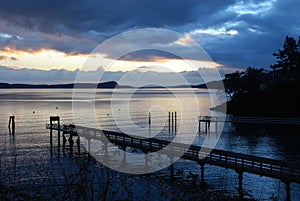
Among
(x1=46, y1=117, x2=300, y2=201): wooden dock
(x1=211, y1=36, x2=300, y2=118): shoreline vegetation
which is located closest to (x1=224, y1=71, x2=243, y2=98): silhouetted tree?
(x1=211, y1=36, x2=300, y2=118): shoreline vegetation

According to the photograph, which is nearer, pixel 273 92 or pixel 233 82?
pixel 273 92

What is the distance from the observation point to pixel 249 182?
85.0ft

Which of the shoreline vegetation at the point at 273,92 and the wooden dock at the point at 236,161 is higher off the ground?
the shoreline vegetation at the point at 273,92

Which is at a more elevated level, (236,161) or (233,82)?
(233,82)

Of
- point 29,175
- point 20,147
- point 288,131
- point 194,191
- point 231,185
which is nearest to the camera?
point 194,191

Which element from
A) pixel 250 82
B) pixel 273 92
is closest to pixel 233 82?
pixel 250 82

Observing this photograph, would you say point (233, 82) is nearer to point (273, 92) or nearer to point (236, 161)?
point (273, 92)

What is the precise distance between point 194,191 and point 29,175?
81.1 feet

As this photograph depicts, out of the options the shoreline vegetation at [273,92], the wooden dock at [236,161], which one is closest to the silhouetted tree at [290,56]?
the shoreline vegetation at [273,92]

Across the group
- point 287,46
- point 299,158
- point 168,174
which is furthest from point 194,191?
point 287,46

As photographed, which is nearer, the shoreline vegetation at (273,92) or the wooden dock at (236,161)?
the wooden dock at (236,161)

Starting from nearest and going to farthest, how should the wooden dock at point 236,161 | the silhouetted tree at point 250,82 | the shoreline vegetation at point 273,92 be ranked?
the wooden dock at point 236,161
the shoreline vegetation at point 273,92
the silhouetted tree at point 250,82

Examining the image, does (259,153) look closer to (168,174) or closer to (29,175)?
(168,174)

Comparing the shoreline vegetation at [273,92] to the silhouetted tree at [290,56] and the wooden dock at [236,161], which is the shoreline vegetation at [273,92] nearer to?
the silhouetted tree at [290,56]
